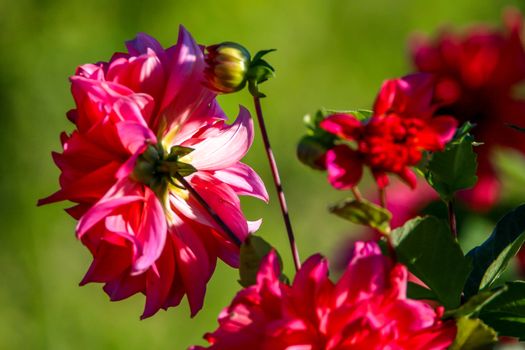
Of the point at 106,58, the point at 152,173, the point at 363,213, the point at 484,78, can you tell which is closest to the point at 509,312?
the point at 363,213

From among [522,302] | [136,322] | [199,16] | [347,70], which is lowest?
[136,322]

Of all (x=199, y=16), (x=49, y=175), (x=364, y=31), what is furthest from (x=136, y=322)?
(x=364, y=31)

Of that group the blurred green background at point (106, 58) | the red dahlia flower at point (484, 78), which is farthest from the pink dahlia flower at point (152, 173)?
the blurred green background at point (106, 58)

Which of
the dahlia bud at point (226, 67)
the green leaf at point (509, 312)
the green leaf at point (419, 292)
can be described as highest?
the dahlia bud at point (226, 67)

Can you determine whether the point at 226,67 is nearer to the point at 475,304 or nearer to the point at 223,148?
the point at 223,148

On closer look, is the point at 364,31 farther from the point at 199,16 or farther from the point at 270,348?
the point at 270,348

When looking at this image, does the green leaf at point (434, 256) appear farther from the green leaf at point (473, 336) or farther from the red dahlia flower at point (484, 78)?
the red dahlia flower at point (484, 78)
